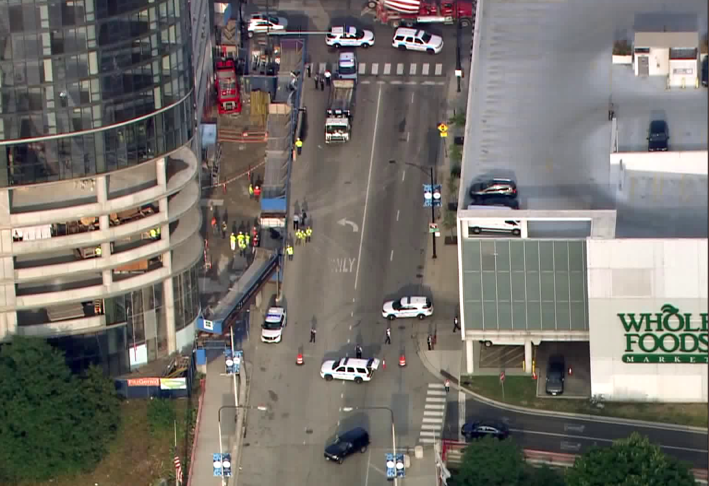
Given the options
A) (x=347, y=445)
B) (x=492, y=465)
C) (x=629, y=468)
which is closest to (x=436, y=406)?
(x=347, y=445)

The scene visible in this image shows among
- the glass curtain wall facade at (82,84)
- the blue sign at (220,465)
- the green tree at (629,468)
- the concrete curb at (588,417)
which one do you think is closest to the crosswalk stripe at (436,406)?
the concrete curb at (588,417)

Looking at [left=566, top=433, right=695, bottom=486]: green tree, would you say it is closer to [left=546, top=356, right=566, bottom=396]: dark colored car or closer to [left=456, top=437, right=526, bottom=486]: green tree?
[left=456, top=437, right=526, bottom=486]: green tree

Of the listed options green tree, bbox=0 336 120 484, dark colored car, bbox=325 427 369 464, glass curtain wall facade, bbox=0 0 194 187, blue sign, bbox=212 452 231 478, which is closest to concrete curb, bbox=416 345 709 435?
dark colored car, bbox=325 427 369 464

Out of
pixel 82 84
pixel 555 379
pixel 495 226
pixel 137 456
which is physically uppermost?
pixel 82 84

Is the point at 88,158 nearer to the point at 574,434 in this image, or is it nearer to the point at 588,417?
the point at 574,434

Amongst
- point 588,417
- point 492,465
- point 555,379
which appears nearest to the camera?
point 492,465

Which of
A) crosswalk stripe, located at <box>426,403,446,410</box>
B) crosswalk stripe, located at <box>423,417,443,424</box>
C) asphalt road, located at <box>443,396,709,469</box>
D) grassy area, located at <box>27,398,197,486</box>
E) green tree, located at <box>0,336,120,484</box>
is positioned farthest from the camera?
crosswalk stripe, located at <box>426,403,446,410</box>

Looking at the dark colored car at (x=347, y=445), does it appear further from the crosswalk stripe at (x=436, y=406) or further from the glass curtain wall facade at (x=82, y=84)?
the glass curtain wall facade at (x=82, y=84)
